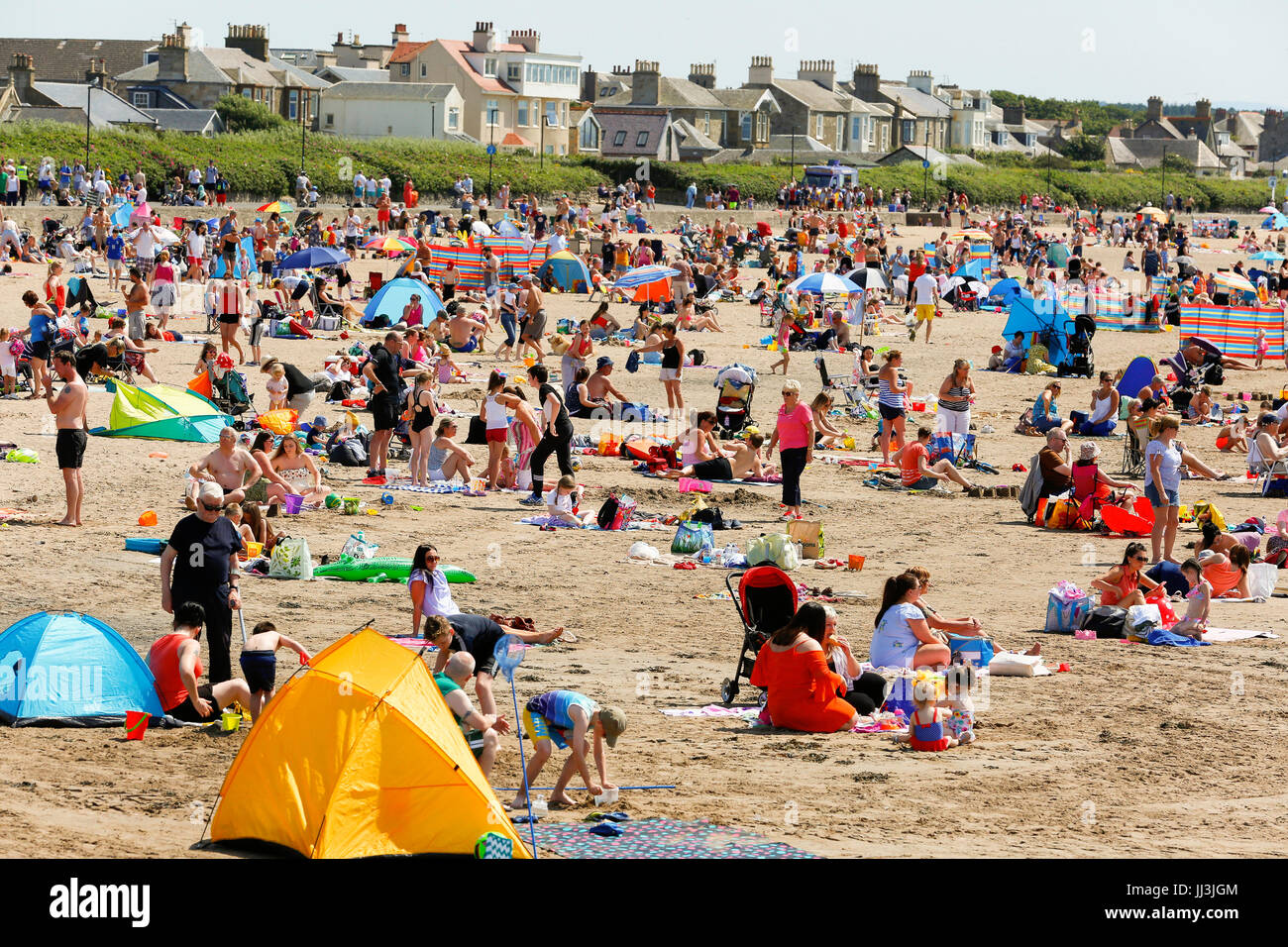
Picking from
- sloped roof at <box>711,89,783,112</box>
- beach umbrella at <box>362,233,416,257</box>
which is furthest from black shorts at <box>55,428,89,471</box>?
sloped roof at <box>711,89,783,112</box>

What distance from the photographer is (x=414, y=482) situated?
16578mm

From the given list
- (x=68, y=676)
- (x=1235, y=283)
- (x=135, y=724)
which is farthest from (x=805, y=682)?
(x=1235, y=283)

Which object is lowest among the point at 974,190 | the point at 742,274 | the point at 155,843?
the point at 155,843

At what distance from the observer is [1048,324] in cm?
2770

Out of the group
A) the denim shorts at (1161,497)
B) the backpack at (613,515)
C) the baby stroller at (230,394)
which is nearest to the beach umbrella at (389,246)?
the baby stroller at (230,394)

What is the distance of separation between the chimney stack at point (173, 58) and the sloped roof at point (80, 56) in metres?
5.75

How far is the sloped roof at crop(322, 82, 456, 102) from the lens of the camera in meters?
78.8

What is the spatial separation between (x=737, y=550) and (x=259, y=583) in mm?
4029

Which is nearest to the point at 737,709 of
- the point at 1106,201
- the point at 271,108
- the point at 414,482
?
the point at 414,482

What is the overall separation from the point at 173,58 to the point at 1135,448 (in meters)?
62.1

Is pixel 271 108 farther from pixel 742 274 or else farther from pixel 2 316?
pixel 2 316

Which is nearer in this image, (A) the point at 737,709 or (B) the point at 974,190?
(A) the point at 737,709

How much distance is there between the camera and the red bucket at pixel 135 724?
352 inches

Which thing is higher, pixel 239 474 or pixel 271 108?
pixel 271 108
